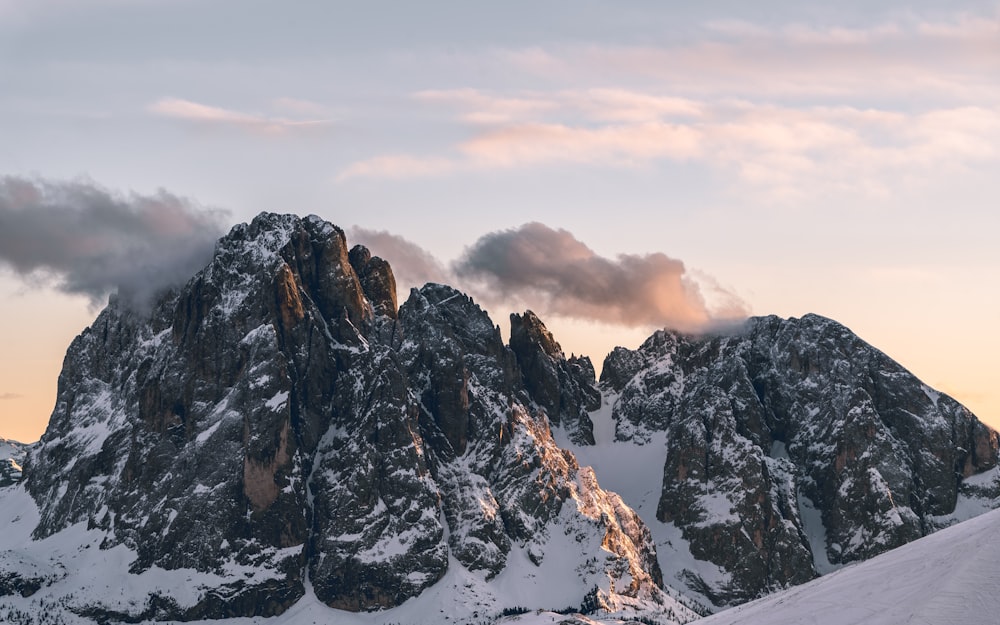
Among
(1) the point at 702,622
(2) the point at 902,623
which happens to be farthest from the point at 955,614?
(1) the point at 702,622

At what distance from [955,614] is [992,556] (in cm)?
1142

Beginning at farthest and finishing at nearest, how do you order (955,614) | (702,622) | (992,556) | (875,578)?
(702,622)
(875,578)
(992,556)
(955,614)

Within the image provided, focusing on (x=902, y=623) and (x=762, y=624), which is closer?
(x=902, y=623)

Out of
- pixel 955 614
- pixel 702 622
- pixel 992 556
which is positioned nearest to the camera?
pixel 955 614

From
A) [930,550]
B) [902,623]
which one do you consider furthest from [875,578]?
[902,623]

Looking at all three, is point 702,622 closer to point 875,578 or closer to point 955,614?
point 875,578

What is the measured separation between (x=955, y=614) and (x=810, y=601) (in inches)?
934

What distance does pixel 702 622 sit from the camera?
598ft

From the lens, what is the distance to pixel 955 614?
Result: 13162cm

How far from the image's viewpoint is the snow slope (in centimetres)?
13338

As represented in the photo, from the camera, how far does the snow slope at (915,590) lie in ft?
438

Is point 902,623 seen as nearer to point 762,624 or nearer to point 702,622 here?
point 762,624

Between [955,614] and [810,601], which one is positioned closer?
[955,614]

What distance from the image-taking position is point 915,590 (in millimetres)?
141375
